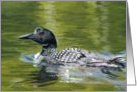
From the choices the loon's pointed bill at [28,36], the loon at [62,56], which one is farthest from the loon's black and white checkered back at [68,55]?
the loon's pointed bill at [28,36]

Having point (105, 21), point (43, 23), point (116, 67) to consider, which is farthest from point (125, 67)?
point (43, 23)

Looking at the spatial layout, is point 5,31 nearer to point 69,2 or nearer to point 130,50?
point 69,2

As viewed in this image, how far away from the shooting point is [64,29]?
5.16 meters

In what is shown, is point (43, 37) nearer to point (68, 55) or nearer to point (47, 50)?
point (47, 50)

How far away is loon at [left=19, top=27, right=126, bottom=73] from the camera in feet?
17.0

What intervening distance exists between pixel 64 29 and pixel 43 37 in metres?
0.19

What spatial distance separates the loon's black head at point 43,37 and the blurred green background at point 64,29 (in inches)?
1.3

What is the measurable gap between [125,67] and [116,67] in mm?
72

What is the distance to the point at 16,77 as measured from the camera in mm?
5184

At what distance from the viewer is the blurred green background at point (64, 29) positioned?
5.16m

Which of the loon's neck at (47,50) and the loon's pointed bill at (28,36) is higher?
the loon's pointed bill at (28,36)

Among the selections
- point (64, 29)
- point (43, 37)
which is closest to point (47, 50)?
point (43, 37)

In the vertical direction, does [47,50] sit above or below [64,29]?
below

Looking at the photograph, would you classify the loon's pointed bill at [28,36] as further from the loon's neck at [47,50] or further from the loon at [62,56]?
the loon's neck at [47,50]
